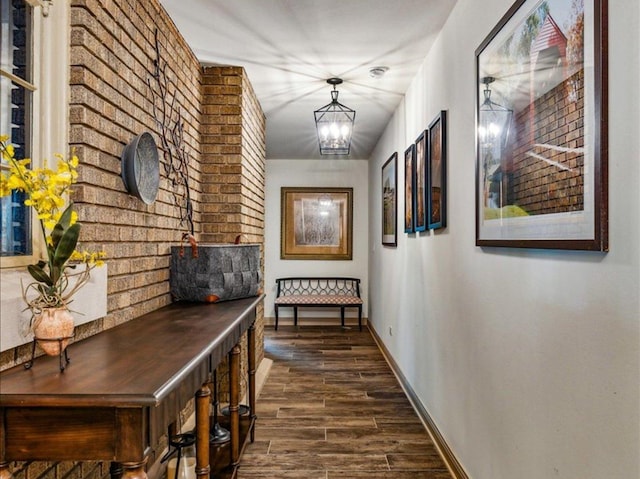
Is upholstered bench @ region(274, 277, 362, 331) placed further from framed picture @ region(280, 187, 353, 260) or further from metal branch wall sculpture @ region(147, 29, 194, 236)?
metal branch wall sculpture @ region(147, 29, 194, 236)

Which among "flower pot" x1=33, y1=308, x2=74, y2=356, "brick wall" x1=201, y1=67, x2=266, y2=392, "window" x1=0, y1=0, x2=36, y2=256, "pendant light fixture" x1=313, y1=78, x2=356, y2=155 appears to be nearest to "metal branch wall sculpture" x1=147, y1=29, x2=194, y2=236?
"brick wall" x1=201, y1=67, x2=266, y2=392

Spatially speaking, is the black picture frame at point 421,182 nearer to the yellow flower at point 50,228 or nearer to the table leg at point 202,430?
the table leg at point 202,430

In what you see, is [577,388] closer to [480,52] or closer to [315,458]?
[480,52]

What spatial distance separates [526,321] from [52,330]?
1.50 metres

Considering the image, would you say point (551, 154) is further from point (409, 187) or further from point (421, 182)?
point (409, 187)

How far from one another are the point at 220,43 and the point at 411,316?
7.95 ft

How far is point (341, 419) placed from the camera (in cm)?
322

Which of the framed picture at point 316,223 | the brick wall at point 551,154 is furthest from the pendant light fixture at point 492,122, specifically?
the framed picture at point 316,223

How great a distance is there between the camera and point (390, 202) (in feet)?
15.8

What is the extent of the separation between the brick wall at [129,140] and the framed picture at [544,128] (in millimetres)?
1559

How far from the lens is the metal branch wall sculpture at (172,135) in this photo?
2.40 m

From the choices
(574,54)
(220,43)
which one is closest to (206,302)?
(220,43)

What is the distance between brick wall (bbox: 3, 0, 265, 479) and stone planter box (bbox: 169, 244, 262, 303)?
3.2 inches

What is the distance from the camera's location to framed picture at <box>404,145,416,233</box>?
3.58m
